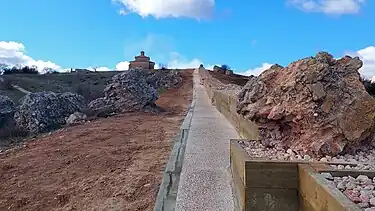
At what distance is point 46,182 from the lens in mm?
6023

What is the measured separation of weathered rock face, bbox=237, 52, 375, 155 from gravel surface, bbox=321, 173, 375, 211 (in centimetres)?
93

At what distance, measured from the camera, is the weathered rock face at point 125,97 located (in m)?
15.5

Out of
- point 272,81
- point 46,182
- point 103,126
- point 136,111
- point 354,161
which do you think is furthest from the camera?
point 136,111

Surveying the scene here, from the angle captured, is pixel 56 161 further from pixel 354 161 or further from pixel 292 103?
pixel 354 161

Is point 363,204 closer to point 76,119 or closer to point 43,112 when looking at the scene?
point 76,119

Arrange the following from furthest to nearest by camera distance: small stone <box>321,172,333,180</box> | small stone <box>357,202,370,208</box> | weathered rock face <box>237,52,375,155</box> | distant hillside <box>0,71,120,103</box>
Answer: distant hillside <box>0,71,120,103</box> → weathered rock face <box>237,52,375,155</box> → small stone <box>321,172,333,180</box> → small stone <box>357,202,370,208</box>

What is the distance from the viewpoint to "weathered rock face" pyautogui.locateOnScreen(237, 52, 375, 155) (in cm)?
398

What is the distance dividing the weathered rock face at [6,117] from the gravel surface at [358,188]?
11469 mm

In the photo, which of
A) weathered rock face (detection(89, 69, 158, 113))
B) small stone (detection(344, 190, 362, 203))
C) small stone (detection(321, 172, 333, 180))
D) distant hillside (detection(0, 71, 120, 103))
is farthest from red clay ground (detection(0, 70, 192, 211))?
distant hillside (detection(0, 71, 120, 103))

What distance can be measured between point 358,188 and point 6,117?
14.5m

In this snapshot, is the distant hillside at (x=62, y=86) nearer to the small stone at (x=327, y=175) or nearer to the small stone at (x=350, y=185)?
the small stone at (x=327, y=175)

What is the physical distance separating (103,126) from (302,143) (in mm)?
8241

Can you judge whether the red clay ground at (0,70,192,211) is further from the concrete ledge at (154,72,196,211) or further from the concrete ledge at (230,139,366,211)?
the concrete ledge at (230,139,366,211)

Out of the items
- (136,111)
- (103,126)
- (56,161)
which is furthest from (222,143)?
(136,111)
